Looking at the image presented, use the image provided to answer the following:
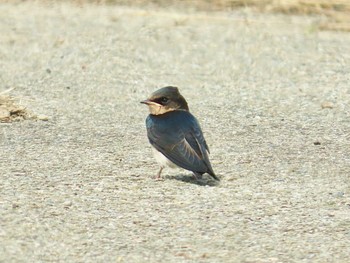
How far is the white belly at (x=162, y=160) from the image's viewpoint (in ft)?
24.4

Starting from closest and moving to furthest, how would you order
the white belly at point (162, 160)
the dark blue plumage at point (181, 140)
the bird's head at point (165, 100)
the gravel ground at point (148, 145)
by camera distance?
1. the gravel ground at point (148, 145)
2. the dark blue plumage at point (181, 140)
3. the white belly at point (162, 160)
4. the bird's head at point (165, 100)

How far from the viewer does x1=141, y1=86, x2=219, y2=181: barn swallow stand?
728cm

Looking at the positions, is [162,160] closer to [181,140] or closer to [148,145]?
[181,140]

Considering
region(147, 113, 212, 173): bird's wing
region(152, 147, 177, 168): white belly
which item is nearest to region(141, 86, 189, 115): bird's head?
region(147, 113, 212, 173): bird's wing

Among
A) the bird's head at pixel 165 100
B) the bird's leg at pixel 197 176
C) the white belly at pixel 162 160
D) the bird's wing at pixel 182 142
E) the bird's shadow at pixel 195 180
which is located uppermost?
the bird's head at pixel 165 100

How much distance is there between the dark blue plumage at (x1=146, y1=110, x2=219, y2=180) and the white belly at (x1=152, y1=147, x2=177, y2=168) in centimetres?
4

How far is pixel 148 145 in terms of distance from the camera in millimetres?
8570

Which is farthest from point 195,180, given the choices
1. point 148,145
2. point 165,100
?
point 148,145

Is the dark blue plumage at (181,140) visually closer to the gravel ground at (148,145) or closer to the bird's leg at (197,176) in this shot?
the bird's leg at (197,176)

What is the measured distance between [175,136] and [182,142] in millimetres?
68

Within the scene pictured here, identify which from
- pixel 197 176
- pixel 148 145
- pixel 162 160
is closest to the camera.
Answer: pixel 197 176

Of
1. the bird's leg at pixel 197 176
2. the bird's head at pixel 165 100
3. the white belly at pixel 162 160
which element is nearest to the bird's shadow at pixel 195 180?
the bird's leg at pixel 197 176

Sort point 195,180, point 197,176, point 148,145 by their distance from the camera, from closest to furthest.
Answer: point 197,176 → point 195,180 → point 148,145

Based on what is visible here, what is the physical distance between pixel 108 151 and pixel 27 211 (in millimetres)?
1781
